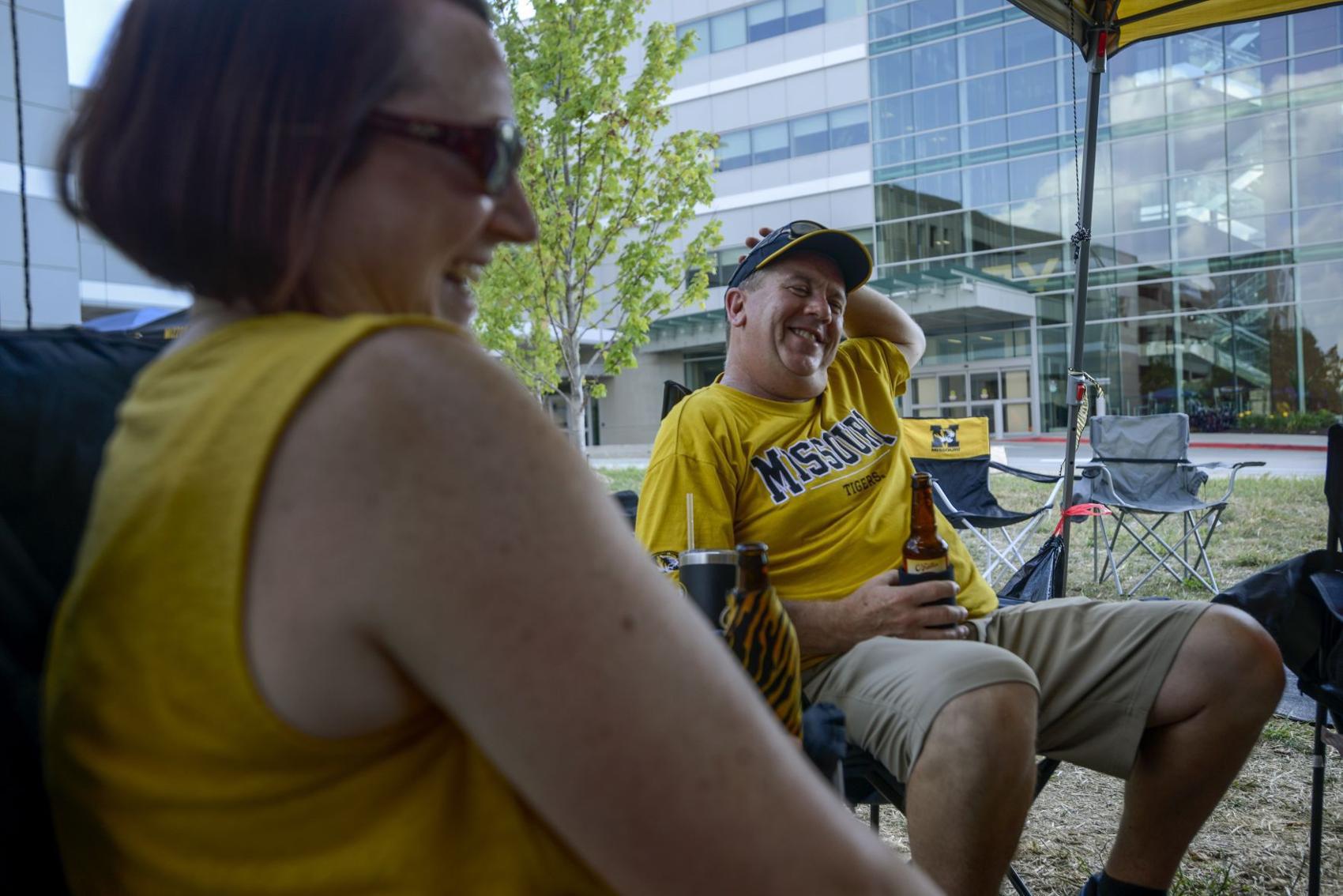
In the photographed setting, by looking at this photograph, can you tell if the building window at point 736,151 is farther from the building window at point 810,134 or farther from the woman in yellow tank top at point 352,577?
the woman in yellow tank top at point 352,577

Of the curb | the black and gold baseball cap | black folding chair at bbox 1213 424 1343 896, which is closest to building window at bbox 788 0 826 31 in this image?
the curb

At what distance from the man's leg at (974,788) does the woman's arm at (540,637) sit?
3.82ft

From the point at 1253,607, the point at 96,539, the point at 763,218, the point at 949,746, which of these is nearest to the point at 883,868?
the point at 96,539

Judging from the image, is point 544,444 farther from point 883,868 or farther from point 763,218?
point 763,218

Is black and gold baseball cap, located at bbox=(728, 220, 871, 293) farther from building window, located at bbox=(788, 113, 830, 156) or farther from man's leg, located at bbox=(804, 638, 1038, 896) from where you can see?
building window, located at bbox=(788, 113, 830, 156)

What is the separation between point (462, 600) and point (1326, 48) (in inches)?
997

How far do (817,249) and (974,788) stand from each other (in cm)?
169

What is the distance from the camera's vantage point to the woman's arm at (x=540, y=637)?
0.56m

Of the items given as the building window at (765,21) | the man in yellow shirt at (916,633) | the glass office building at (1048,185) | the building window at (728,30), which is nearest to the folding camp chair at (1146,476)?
the man in yellow shirt at (916,633)

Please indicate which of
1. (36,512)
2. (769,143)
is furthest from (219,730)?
(769,143)

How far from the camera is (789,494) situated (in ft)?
7.96

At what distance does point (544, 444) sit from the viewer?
2.00 feet

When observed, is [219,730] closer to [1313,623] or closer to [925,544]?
[925,544]

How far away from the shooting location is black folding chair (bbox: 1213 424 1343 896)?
2.30 meters
